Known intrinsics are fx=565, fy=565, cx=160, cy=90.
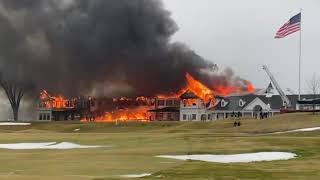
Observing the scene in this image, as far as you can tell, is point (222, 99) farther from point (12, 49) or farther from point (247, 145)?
point (247, 145)

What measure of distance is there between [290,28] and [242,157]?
47.5 meters

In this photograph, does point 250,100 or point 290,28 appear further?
point 250,100

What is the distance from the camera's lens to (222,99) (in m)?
136

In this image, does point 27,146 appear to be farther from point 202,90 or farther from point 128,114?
point 202,90

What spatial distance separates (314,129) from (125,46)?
76251mm

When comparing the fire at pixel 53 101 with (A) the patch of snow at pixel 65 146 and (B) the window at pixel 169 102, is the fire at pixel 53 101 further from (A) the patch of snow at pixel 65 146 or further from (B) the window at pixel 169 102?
(A) the patch of snow at pixel 65 146

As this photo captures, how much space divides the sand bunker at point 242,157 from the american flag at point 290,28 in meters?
43.3

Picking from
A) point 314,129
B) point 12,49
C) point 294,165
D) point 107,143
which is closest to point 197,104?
point 12,49

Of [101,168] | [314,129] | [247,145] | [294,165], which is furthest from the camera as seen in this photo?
[314,129]

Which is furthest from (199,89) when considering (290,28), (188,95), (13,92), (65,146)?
(65,146)

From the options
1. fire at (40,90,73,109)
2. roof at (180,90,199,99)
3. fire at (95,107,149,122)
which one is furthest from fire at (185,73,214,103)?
fire at (40,90,73,109)

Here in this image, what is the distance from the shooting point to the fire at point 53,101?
144 m

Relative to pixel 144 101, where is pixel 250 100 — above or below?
above

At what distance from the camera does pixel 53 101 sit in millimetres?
146875
